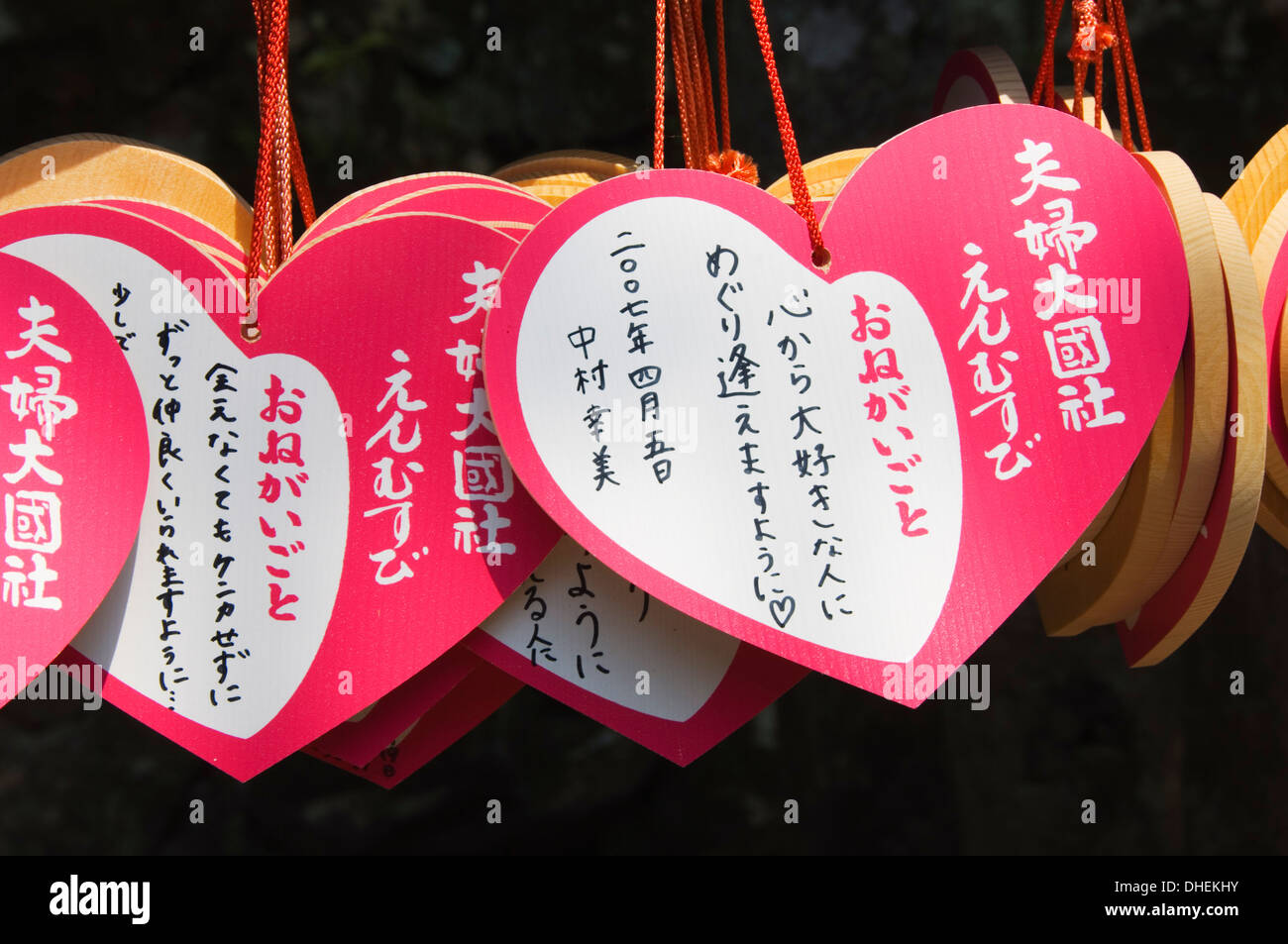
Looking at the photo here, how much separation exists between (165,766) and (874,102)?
1460mm

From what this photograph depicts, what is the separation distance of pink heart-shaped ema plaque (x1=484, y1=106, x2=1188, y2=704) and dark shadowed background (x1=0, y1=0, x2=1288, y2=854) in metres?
0.85

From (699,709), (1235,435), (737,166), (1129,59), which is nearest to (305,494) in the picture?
(699,709)

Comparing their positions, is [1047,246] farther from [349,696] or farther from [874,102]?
[874,102]

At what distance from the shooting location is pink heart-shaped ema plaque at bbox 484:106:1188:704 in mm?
893

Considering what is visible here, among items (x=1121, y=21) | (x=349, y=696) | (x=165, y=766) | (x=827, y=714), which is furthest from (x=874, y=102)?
(x=165, y=766)

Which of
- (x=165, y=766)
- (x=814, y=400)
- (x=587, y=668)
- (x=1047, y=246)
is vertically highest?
(x=1047, y=246)

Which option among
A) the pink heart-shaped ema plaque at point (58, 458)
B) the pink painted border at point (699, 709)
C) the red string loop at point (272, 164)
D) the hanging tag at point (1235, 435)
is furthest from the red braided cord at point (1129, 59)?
the pink heart-shaped ema plaque at point (58, 458)

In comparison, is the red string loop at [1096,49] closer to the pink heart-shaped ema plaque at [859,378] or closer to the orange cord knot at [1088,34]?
the orange cord knot at [1088,34]

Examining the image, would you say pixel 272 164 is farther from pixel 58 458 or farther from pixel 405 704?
pixel 405 704

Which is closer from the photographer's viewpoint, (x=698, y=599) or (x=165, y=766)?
(x=698, y=599)

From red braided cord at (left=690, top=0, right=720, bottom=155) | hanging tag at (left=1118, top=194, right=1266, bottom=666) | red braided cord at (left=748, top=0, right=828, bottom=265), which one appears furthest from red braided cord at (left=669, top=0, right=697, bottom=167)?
hanging tag at (left=1118, top=194, right=1266, bottom=666)

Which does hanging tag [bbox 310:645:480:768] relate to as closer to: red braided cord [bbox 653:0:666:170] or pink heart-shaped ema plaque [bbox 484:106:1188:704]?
pink heart-shaped ema plaque [bbox 484:106:1188:704]

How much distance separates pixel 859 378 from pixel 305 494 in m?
0.41

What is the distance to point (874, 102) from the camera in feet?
5.85
